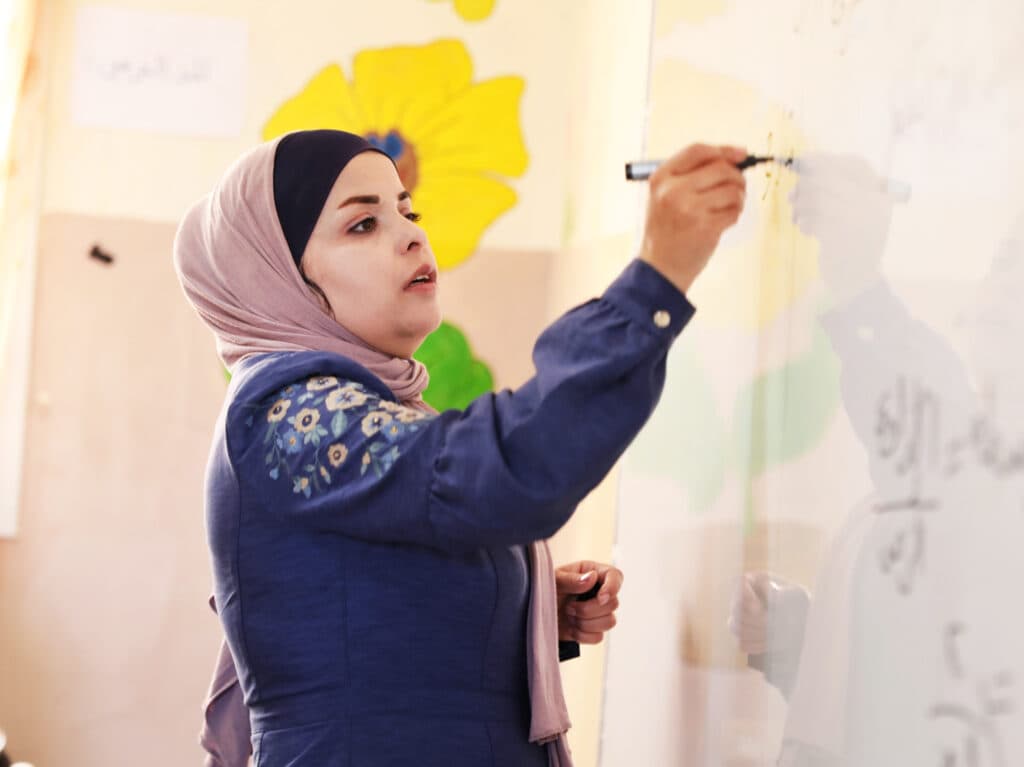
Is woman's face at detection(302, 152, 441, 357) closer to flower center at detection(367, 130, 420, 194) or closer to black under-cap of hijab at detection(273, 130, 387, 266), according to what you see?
black under-cap of hijab at detection(273, 130, 387, 266)

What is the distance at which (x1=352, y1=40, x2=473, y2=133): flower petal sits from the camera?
93.4 inches

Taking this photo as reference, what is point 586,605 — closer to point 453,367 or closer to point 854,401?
point 854,401

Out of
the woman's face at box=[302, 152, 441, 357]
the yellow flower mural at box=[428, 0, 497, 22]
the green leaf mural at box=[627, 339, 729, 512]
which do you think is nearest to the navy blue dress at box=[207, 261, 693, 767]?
the woman's face at box=[302, 152, 441, 357]

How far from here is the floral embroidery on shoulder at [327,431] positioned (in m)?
0.79

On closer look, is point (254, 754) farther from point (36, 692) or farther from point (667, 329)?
point (36, 692)

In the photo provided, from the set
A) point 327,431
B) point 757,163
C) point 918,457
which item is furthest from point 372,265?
point 918,457

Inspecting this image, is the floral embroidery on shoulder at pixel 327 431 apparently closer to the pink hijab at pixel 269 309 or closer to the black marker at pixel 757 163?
the pink hijab at pixel 269 309

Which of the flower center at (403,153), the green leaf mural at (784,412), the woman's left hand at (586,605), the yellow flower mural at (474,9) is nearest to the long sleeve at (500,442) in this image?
the green leaf mural at (784,412)

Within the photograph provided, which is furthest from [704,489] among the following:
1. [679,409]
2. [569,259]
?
[569,259]

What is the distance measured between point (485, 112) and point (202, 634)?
119 cm

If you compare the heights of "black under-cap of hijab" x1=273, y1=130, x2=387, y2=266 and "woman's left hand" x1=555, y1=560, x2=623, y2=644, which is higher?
"black under-cap of hijab" x1=273, y1=130, x2=387, y2=266

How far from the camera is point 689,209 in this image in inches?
29.8

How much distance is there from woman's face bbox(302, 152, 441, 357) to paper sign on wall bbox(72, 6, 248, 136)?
142 cm

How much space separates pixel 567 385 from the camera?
28.1 inches
